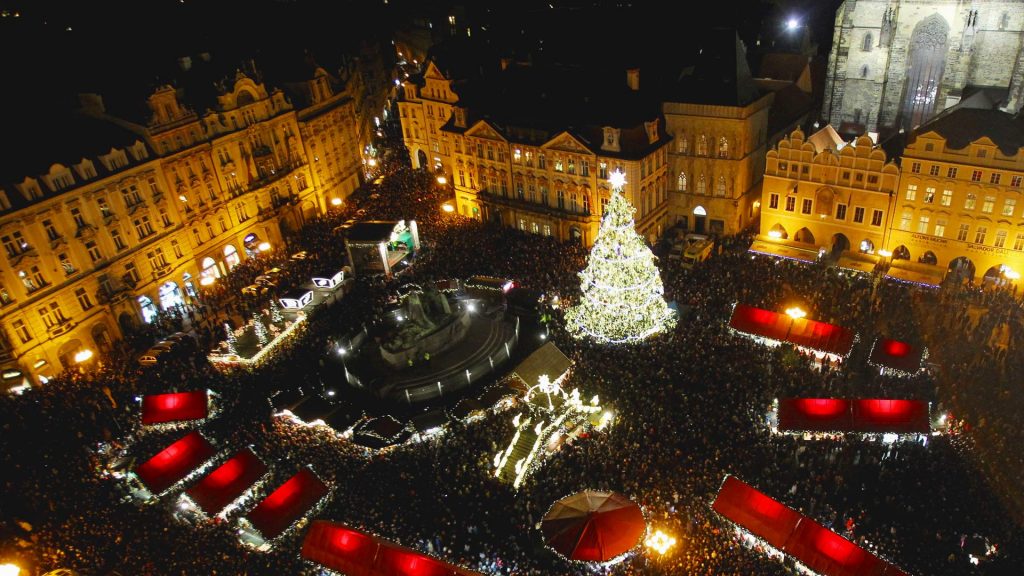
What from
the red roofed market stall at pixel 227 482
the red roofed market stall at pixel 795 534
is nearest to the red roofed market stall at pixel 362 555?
the red roofed market stall at pixel 227 482

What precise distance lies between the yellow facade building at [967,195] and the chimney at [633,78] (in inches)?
744

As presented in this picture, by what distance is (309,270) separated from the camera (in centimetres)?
5034

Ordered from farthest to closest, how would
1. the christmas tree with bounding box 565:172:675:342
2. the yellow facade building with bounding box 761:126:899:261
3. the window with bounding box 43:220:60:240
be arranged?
the yellow facade building with bounding box 761:126:899:261 < the window with bounding box 43:220:60:240 < the christmas tree with bounding box 565:172:675:342

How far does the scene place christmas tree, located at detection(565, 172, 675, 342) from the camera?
116 ft

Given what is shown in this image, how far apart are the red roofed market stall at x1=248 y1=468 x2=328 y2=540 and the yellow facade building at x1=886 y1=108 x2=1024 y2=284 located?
40624 mm

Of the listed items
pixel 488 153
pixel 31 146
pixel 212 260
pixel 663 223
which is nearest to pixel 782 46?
pixel 663 223

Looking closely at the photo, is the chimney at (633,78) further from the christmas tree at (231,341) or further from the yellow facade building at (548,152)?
the christmas tree at (231,341)

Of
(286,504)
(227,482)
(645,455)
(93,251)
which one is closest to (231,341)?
(93,251)

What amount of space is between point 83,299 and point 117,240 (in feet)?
15.1

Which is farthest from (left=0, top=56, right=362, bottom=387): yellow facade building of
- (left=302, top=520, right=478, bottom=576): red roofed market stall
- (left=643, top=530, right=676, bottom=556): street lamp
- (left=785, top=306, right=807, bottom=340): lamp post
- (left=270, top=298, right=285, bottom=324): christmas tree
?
(left=785, top=306, right=807, bottom=340): lamp post

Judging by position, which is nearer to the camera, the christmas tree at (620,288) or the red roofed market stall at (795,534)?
the red roofed market stall at (795,534)

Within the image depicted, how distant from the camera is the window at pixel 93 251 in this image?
142 ft

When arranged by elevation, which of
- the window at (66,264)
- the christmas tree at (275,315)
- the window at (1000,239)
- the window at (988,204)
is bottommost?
the christmas tree at (275,315)

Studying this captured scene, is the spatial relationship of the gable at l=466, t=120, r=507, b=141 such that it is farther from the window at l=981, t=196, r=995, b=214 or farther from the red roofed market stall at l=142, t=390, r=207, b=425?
the window at l=981, t=196, r=995, b=214
